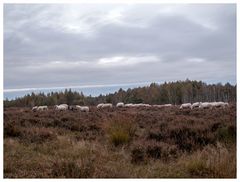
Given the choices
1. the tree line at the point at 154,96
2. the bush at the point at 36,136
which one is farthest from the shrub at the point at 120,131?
the tree line at the point at 154,96

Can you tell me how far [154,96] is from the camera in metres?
78.0

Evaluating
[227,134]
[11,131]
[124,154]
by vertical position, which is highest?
[227,134]

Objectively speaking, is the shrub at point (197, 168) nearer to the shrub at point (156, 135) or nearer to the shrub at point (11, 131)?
the shrub at point (156, 135)

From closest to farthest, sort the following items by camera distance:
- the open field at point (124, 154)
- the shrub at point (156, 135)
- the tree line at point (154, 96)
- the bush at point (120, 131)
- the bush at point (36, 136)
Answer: the open field at point (124, 154)
the bush at point (120, 131)
the shrub at point (156, 135)
the bush at point (36, 136)
the tree line at point (154, 96)

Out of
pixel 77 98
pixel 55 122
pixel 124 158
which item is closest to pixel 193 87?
pixel 77 98

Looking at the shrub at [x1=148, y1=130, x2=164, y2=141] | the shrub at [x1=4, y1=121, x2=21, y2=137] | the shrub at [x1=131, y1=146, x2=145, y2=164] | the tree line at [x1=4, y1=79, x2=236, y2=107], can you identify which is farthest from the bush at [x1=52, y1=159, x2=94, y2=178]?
the tree line at [x1=4, y1=79, x2=236, y2=107]

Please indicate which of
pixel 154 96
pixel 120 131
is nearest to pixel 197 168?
pixel 120 131

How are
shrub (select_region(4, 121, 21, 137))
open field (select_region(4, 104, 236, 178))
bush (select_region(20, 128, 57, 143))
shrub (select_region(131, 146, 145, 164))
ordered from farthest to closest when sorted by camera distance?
shrub (select_region(4, 121, 21, 137)) → bush (select_region(20, 128, 57, 143)) → shrub (select_region(131, 146, 145, 164)) → open field (select_region(4, 104, 236, 178))

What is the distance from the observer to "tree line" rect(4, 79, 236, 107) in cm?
7306

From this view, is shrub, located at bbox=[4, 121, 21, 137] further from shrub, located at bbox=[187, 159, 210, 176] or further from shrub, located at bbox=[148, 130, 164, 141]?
shrub, located at bbox=[187, 159, 210, 176]

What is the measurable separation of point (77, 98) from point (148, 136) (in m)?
69.9

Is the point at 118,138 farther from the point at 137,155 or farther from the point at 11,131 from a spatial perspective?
the point at 11,131

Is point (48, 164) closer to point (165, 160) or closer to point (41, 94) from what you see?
point (165, 160)

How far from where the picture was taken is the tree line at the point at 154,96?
73056mm
